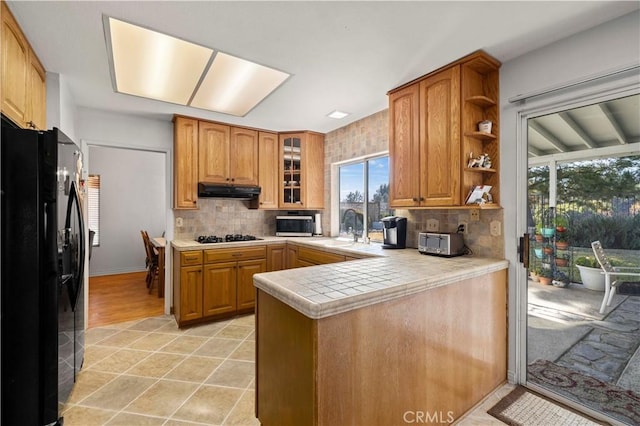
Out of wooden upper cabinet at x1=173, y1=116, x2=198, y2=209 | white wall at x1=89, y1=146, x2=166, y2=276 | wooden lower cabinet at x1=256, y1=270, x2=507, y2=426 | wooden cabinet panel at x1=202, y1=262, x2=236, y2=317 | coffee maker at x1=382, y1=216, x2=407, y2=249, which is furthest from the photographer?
white wall at x1=89, y1=146, x2=166, y2=276

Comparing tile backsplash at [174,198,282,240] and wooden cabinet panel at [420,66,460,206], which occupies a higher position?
wooden cabinet panel at [420,66,460,206]

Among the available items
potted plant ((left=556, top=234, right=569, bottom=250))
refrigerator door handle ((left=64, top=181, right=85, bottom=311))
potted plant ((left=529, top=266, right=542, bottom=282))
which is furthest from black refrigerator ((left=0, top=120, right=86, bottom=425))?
potted plant ((left=556, top=234, right=569, bottom=250))

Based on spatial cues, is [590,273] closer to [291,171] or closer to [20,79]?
[291,171]

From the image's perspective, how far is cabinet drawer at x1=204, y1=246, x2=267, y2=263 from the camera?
3197mm

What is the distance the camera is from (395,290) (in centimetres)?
138

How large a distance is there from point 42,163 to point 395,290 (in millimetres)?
1984

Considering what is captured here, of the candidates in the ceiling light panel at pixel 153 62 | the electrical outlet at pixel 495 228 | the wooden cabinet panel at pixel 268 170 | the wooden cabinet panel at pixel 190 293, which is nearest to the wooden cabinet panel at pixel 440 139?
the electrical outlet at pixel 495 228

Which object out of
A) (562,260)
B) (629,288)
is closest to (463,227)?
(562,260)

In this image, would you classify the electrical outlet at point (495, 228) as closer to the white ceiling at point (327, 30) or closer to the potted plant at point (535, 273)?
the potted plant at point (535, 273)

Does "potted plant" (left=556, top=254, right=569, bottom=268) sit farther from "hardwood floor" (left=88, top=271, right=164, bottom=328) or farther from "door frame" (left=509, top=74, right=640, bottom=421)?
"hardwood floor" (left=88, top=271, right=164, bottom=328)

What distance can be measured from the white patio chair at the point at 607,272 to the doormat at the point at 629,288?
0.9 inches

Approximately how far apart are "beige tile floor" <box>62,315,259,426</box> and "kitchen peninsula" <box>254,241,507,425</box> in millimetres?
511

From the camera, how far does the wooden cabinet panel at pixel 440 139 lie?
2150 millimetres

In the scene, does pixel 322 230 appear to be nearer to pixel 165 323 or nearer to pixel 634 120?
pixel 165 323
